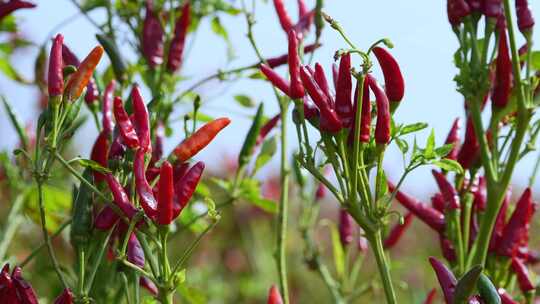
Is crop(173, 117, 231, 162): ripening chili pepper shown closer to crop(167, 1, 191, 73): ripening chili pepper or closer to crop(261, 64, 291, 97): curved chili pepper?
crop(261, 64, 291, 97): curved chili pepper

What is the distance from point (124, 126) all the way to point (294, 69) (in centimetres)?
31

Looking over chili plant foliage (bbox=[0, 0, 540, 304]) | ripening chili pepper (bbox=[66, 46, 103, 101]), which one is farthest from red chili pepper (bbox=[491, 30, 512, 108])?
ripening chili pepper (bbox=[66, 46, 103, 101])

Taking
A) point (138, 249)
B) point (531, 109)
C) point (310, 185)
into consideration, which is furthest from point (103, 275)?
point (310, 185)

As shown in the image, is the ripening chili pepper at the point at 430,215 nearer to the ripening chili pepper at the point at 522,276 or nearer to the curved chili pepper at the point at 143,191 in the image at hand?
the ripening chili pepper at the point at 522,276

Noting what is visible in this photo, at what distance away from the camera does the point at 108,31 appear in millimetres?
2320

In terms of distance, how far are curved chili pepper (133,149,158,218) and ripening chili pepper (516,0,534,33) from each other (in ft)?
2.35

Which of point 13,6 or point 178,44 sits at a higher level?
point 13,6

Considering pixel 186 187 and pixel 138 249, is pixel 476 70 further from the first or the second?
pixel 138 249

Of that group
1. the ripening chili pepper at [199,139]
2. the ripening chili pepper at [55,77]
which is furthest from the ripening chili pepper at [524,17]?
the ripening chili pepper at [55,77]

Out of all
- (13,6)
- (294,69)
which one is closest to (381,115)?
(294,69)

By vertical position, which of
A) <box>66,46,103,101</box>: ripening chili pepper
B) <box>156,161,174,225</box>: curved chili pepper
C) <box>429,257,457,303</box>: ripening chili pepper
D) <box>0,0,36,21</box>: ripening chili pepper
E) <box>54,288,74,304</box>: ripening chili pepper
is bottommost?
<box>429,257,457,303</box>: ripening chili pepper

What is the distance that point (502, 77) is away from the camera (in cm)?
159

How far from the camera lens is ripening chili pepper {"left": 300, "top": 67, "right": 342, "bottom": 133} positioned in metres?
1.47

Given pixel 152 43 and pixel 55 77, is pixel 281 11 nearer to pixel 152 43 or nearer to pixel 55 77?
pixel 152 43
